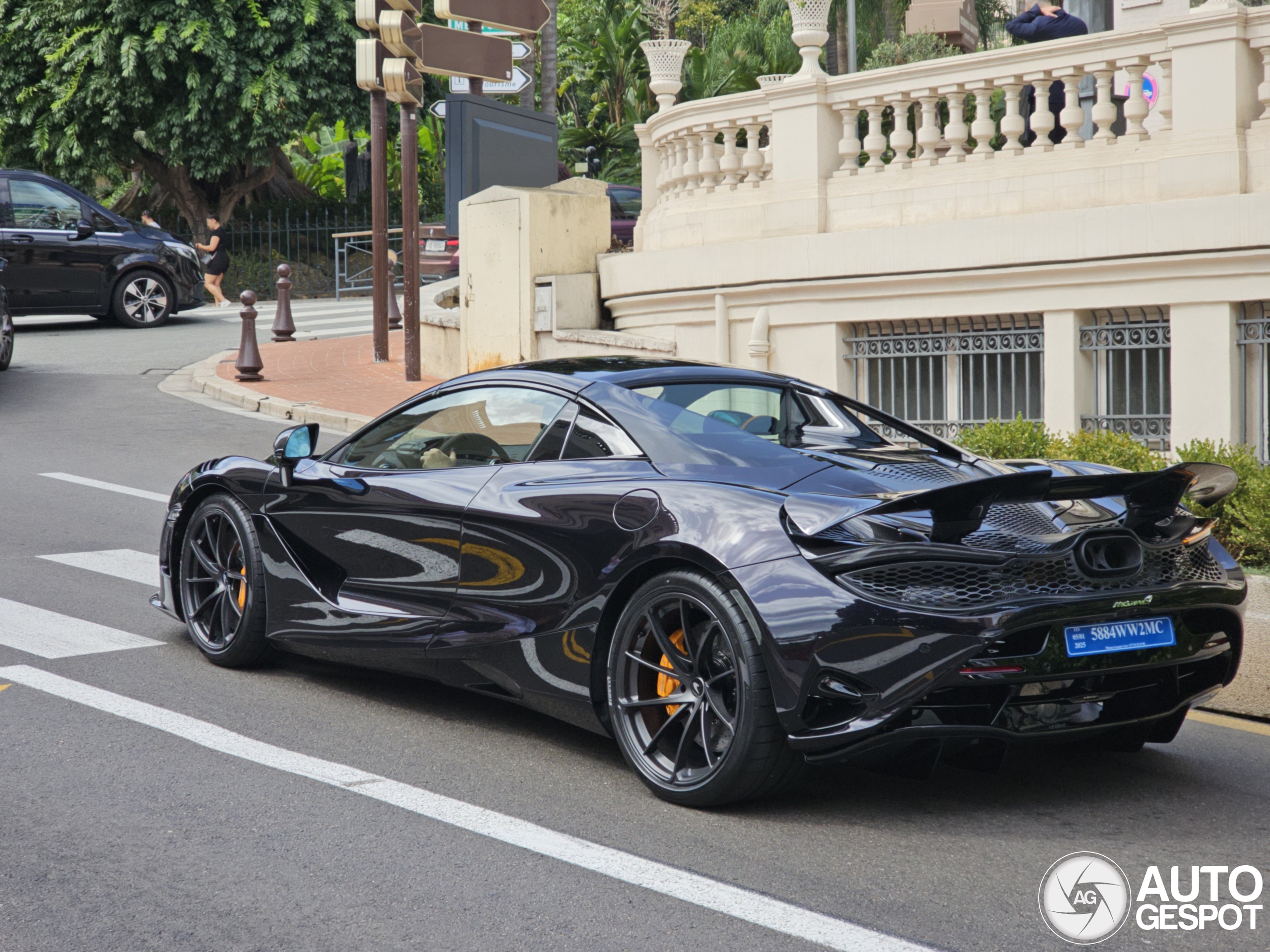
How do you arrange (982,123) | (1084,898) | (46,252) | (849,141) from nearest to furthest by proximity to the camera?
(1084,898) < (982,123) < (849,141) < (46,252)

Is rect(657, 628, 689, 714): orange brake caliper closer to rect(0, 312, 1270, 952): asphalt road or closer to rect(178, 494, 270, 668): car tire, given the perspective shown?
rect(0, 312, 1270, 952): asphalt road

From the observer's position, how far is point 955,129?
38.2 feet

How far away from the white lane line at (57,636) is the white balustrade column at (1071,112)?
7.88 metres

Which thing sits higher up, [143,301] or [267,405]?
[143,301]

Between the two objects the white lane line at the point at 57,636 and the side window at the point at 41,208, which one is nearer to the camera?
the white lane line at the point at 57,636

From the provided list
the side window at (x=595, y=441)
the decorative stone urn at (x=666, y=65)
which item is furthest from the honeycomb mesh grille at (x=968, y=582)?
the decorative stone urn at (x=666, y=65)

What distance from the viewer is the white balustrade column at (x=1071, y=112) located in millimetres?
10961

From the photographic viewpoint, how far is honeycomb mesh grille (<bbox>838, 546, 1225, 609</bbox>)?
3.96 meters

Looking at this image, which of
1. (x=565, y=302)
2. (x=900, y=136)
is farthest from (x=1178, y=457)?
(x=565, y=302)

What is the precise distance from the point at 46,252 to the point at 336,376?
589 cm

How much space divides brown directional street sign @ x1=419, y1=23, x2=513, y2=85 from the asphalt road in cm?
1219

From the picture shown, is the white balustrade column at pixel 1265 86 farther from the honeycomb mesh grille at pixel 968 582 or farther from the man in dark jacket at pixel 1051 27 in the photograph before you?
the honeycomb mesh grille at pixel 968 582

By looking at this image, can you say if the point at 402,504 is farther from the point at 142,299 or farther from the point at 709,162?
the point at 142,299

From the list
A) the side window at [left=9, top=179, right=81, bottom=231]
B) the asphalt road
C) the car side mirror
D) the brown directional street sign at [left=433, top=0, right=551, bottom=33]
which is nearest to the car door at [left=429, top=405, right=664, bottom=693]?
the asphalt road
